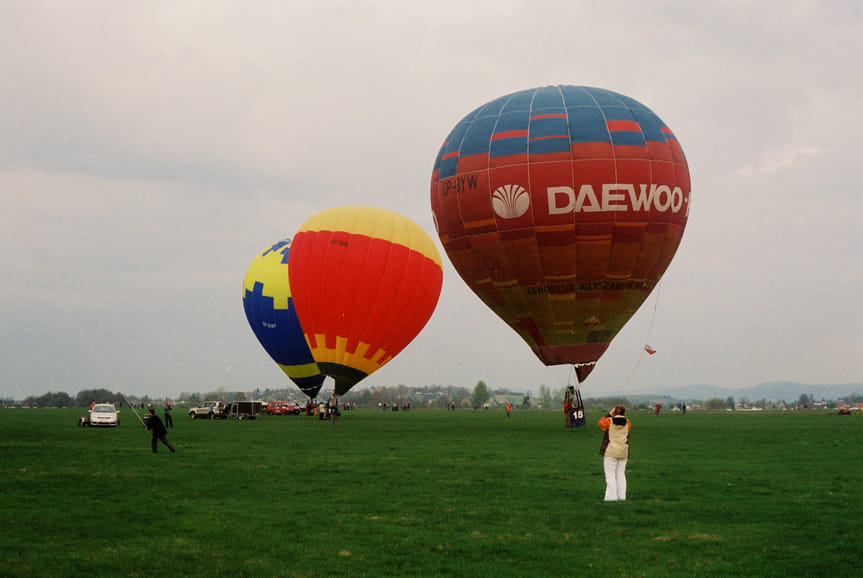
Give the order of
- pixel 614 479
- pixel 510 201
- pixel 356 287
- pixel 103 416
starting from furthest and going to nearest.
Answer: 1. pixel 356 287
2. pixel 103 416
3. pixel 510 201
4. pixel 614 479

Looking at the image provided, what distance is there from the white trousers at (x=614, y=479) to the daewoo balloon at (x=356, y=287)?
111 feet

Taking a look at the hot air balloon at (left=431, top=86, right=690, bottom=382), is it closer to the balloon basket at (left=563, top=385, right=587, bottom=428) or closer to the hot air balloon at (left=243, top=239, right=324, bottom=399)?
the balloon basket at (left=563, top=385, right=587, bottom=428)

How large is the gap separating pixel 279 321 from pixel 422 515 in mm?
46128

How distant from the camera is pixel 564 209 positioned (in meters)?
32.2

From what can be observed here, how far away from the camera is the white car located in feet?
148

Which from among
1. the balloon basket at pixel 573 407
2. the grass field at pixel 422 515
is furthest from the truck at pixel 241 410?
the grass field at pixel 422 515

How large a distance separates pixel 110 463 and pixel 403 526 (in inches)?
480

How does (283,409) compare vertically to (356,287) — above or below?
below

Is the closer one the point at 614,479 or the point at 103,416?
the point at 614,479

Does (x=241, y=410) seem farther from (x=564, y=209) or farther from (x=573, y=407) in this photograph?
(x=564, y=209)

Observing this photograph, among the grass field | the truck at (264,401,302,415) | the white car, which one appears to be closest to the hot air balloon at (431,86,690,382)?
the grass field

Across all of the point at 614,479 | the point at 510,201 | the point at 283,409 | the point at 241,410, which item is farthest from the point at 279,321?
the point at 614,479

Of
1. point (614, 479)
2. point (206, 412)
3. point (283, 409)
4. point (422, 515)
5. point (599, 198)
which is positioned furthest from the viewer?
point (283, 409)

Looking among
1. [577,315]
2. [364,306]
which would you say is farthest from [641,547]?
[364,306]
